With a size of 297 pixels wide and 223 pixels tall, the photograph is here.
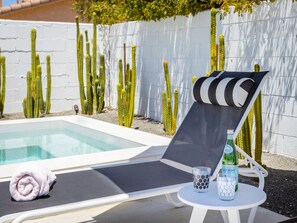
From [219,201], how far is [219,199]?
3 centimetres

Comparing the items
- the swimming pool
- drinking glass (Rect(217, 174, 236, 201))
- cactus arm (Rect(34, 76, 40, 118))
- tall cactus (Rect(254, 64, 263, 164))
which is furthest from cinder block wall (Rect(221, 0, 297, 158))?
cactus arm (Rect(34, 76, 40, 118))

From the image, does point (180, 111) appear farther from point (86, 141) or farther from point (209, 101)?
point (209, 101)

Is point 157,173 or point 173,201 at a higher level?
point 157,173

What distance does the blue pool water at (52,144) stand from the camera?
19.1ft

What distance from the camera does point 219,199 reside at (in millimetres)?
2557

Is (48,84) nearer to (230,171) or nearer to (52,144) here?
(52,144)

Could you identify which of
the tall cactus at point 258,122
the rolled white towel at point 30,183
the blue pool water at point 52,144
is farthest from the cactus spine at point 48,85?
the rolled white towel at point 30,183

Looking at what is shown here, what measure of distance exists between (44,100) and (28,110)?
1.18 meters

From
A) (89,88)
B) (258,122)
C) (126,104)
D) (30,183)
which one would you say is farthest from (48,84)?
(30,183)

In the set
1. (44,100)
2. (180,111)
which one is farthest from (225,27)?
(44,100)

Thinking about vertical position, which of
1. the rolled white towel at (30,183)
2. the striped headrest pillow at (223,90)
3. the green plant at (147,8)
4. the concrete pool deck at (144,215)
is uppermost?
the green plant at (147,8)

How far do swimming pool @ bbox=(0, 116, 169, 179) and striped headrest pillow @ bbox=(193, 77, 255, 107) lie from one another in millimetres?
760

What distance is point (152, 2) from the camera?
8.03 meters

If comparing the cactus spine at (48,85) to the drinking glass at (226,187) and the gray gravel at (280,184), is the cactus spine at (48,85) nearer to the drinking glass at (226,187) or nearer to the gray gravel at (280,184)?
the gray gravel at (280,184)
